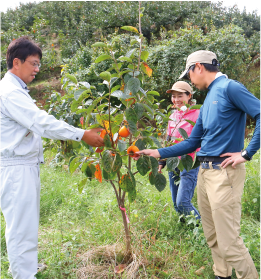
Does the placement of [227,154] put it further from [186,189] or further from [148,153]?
[186,189]

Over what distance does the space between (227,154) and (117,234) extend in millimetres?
1265

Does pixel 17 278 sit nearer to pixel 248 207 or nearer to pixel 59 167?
pixel 248 207

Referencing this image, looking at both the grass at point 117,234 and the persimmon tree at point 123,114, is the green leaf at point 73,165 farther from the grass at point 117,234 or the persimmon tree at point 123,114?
the grass at point 117,234

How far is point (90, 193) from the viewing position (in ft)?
11.7

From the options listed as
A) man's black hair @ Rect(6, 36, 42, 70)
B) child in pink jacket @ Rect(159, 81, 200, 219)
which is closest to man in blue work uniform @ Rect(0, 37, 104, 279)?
man's black hair @ Rect(6, 36, 42, 70)

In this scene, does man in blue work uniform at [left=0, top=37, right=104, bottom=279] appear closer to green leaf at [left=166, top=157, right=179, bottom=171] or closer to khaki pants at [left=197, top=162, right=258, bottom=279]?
green leaf at [left=166, top=157, right=179, bottom=171]

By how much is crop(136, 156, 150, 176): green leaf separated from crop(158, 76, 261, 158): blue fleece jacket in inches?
15.8

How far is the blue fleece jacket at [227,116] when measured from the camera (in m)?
1.47

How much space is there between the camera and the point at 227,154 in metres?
1.55

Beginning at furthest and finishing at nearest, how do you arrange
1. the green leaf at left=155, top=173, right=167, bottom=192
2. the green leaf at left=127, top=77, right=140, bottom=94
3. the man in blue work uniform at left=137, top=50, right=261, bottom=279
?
the green leaf at left=155, top=173, right=167, bottom=192
the man in blue work uniform at left=137, top=50, right=261, bottom=279
the green leaf at left=127, top=77, right=140, bottom=94

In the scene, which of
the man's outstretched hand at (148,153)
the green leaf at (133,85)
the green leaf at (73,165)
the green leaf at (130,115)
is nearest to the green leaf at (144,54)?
the green leaf at (133,85)

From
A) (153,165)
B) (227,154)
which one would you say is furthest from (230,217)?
(153,165)

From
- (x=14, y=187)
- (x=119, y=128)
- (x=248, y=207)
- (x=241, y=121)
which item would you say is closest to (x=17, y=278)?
(x=14, y=187)

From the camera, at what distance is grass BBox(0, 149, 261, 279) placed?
196cm
